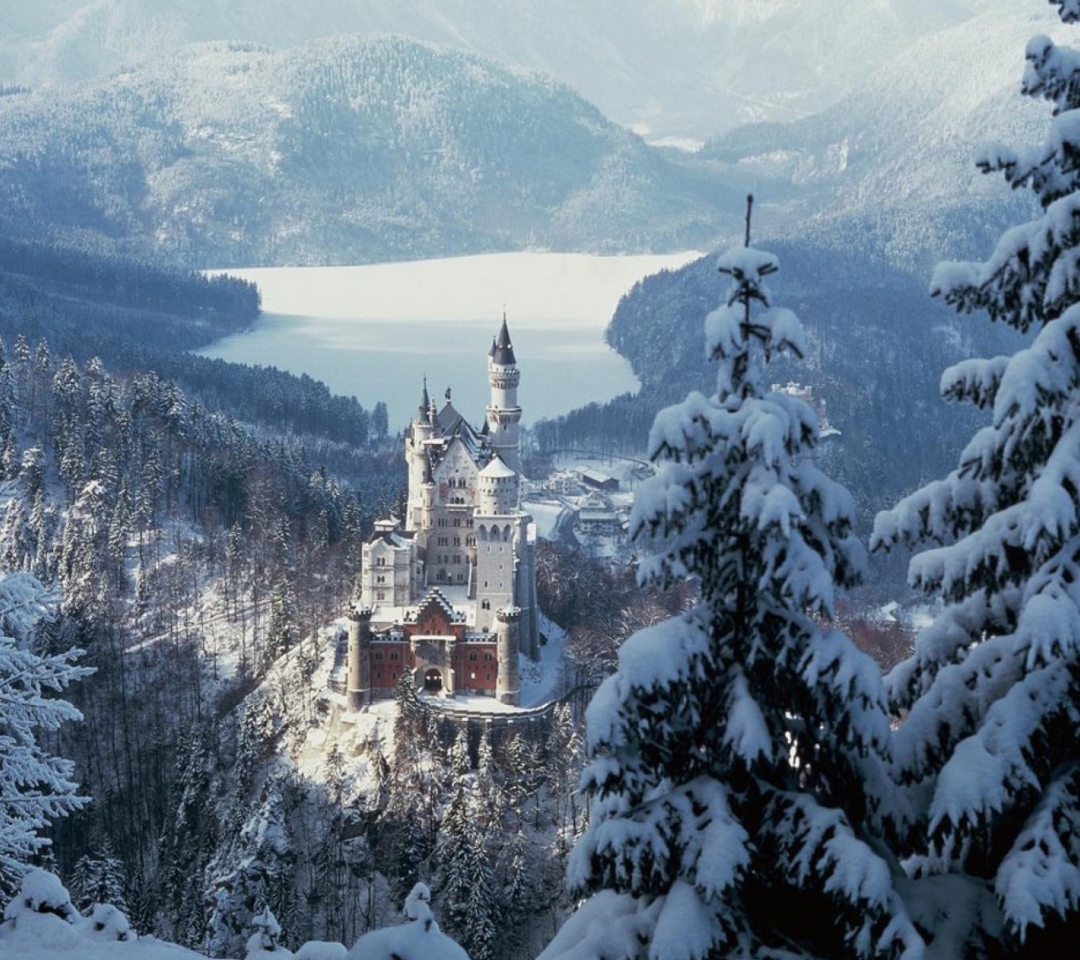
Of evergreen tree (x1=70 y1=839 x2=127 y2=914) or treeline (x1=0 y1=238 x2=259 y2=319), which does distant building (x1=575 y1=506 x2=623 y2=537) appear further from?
treeline (x1=0 y1=238 x2=259 y2=319)

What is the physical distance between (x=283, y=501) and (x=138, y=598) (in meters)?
11.0

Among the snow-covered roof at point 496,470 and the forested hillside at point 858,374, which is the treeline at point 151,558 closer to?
the snow-covered roof at point 496,470

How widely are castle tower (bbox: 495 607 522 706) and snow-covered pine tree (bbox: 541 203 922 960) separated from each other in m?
43.2

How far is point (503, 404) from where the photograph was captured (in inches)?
2453

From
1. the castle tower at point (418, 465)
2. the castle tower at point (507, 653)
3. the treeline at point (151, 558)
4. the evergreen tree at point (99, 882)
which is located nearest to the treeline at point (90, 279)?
the treeline at point (151, 558)

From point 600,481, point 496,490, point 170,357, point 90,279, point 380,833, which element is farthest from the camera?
point 90,279

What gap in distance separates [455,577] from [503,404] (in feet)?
24.6

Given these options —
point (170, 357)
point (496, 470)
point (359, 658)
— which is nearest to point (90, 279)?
point (170, 357)

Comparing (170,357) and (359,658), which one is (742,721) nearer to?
(359,658)

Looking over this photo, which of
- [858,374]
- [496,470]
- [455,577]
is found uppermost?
[858,374]

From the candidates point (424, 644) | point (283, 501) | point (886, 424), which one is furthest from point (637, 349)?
point (424, 644)

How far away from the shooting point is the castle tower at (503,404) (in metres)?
62.5

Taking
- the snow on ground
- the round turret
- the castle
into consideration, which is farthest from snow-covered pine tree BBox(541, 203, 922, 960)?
the snow on ground

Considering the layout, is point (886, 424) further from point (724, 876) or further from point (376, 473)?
point (724, 876)
